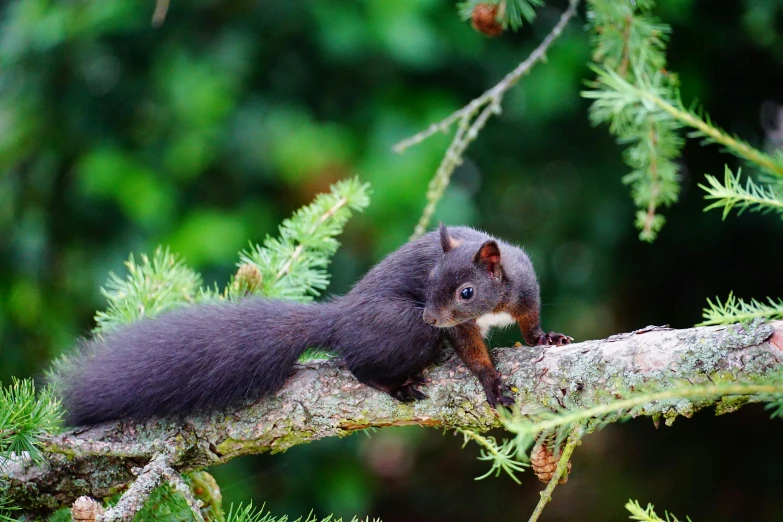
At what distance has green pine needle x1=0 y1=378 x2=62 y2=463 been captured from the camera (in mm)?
1074

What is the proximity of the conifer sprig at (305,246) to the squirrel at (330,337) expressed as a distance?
157 mm

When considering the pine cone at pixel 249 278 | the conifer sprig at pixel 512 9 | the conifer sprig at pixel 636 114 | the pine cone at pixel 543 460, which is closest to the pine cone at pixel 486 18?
the conifer sprig at pixel 512 9

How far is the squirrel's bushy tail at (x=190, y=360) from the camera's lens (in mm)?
1270

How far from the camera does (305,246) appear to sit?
161cm

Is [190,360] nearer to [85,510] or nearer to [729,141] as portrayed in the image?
[85,510]

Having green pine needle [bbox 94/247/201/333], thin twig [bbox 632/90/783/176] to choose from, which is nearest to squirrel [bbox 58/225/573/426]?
green pine needle [bbox 94/247/201/333]

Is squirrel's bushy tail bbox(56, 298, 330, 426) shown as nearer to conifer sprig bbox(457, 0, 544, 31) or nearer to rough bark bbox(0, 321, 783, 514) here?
rough bark bbox(0, 321, 783, 514)

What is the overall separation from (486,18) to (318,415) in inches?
29.4

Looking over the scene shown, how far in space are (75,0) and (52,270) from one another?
86cm

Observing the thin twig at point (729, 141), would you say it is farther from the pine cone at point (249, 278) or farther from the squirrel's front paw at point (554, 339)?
the pine cone at point (249, 278)

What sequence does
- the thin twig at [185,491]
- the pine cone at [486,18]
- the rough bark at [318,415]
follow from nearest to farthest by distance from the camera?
1. the thin twig at [185,491]
2. the rough bark at [318,415]
3. the pine cone at [486,18]

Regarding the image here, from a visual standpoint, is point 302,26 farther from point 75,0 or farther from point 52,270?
point 52,270

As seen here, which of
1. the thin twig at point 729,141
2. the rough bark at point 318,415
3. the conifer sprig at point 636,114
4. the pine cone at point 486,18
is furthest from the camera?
the pine cone at point 486,18

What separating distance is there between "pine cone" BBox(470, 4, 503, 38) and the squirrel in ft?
1.22
